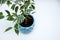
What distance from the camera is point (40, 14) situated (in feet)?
5.31

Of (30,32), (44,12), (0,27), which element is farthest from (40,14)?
(0,27)

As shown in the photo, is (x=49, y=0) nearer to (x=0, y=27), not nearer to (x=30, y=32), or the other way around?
(x=30, y=32)

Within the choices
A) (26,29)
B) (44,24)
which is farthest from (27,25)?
(44,24)

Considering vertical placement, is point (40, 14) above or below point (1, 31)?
above

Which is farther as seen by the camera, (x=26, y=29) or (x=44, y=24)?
(x=44, y=24)

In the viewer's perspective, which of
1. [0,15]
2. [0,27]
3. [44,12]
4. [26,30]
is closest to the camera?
[0,15]

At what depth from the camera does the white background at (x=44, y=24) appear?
1467mm

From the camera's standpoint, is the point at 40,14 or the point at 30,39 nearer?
the point at 30,39

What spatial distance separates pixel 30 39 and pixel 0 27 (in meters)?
0.39

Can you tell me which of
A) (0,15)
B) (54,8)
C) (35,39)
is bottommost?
(35,39)

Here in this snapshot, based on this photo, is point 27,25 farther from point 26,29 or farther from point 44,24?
point 44,24

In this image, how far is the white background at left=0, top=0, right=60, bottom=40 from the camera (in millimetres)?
1467

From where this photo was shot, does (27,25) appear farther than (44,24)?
No

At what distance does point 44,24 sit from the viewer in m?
1.54
